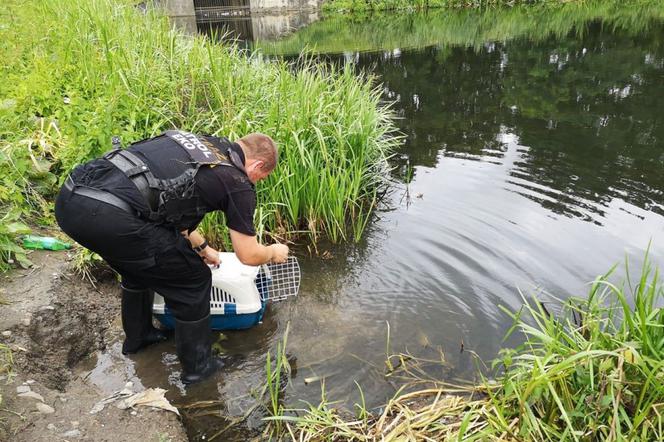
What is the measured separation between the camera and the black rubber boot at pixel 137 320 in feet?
10.1

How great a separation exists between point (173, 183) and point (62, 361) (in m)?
1.54

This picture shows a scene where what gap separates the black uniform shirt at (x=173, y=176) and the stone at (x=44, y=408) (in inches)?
45.4

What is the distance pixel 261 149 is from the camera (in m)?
2.78

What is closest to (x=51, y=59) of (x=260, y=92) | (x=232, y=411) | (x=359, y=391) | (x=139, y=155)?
(x=260, y=92)

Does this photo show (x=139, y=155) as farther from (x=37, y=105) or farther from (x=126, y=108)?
(x=37, y=105)

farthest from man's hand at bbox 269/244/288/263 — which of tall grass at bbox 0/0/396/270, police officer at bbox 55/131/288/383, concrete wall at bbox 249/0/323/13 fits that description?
concrete wall at bbox 249/0/323/13

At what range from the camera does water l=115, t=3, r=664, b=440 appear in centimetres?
333

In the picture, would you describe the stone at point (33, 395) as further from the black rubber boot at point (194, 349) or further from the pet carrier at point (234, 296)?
the pet carrier at point (234, 296)

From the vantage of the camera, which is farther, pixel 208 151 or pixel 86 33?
→ pixel 86 33

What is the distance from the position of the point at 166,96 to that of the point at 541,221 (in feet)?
14.2

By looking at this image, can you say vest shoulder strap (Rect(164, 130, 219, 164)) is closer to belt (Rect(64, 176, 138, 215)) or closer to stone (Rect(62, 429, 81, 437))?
belt (Rect(64, 176, 138, 215))

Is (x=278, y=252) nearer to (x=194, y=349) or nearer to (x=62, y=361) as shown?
(x=194, y=349)

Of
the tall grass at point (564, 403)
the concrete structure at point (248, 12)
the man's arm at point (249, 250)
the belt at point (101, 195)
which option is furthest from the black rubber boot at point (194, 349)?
the concrete structure at point (248, 12)

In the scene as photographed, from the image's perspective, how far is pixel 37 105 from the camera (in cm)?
484
